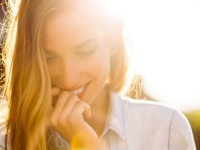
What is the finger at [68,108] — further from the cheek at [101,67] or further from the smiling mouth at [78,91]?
the cheek at [101,67]

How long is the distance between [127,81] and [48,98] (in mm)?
865

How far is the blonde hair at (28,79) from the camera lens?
10.5 feet

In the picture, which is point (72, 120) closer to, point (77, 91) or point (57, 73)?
point (77, 91)

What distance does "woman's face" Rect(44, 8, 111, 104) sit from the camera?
314 centimetres

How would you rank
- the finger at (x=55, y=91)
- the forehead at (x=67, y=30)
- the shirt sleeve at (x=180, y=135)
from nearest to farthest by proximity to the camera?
1. the forehead at (x=67, y=30)
2. the finger at (x=55, y=91)
3. the shirt sleeve at (x=180, y=135)

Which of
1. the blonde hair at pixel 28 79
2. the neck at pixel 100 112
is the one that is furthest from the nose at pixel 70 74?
the neck at pixel 100 112

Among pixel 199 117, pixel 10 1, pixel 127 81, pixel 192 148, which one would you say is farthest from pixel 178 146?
pixel 199 117

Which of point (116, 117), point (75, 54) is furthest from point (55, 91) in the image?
point (116, 117)

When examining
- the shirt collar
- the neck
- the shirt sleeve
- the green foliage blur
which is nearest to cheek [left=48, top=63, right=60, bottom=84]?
the neck

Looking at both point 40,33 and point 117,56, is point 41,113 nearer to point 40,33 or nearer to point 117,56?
point 40,33

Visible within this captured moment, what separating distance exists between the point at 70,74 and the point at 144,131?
0.74m

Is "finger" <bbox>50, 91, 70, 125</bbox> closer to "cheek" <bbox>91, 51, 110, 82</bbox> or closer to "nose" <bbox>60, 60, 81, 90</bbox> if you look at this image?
"nose" <bbox>60, 60, 81, 90</bbox>

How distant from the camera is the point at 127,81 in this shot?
3895mm

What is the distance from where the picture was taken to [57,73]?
3.24 m
